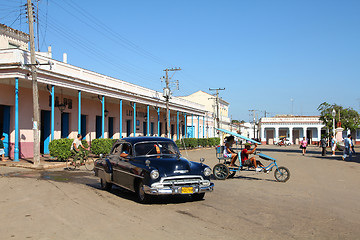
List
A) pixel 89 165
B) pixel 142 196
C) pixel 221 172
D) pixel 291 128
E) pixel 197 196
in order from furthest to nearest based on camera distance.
Result: 1. pixel 291 128
2. pixel 89 165
3. pixel 221 172
4. pixel 197 196
5. pixel 142 196

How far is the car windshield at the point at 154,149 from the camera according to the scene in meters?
9.65

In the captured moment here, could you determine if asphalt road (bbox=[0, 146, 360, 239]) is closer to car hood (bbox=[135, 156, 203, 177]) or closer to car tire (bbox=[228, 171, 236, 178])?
car hood (bbox=[135, 156, 203, 177])

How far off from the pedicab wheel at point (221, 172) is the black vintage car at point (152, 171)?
3.59 meters

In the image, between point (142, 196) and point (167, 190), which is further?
point (142, 196)

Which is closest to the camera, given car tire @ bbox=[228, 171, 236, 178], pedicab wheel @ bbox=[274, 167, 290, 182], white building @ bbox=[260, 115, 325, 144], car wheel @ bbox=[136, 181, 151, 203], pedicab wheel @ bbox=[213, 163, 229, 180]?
car wheel @ bbox=[136, 181, 151, 203]

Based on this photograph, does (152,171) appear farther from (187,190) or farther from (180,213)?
(180,213)

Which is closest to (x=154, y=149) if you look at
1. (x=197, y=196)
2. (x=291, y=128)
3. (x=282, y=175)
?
(x=197, y=196)

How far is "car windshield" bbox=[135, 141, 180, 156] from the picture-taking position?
9648 mm

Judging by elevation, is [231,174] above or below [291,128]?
below

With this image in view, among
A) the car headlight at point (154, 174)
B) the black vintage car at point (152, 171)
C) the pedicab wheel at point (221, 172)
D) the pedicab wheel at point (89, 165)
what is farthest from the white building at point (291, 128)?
the car headlight at point (154, 174)

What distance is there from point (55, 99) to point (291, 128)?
63.9m

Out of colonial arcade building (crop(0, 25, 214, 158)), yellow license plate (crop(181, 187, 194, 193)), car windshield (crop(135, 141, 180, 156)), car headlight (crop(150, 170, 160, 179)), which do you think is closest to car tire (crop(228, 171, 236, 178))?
car windshield (crop(135, 141, 180, 156))

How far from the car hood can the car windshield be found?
62cm

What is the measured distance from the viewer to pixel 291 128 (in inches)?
3130
